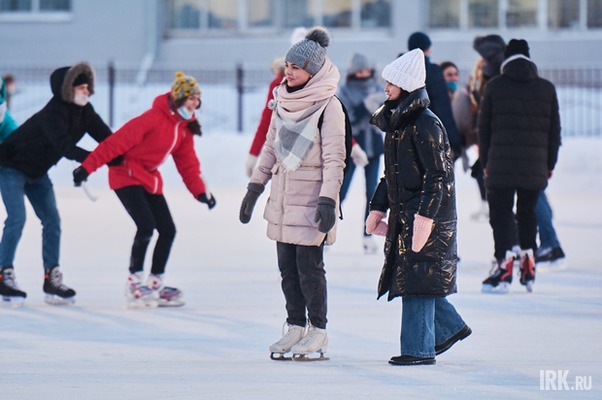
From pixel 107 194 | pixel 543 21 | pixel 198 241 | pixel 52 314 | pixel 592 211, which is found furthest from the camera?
pixel 543 21

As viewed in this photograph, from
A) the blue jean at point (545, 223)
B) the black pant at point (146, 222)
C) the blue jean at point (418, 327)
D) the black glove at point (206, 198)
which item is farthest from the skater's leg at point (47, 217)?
the blue jean at point (545, 223)

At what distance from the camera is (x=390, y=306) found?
937 centimetres

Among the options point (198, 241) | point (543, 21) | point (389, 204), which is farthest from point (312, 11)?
point (389, 204)

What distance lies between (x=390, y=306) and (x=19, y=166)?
8.67 feet

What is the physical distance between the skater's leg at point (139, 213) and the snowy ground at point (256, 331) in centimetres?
43

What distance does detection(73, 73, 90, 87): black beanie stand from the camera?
31.0 ft

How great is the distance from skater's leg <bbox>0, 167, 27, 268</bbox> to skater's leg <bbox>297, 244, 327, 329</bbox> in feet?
9.67

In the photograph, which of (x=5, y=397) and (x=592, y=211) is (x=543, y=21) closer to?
(x=592, y=211)

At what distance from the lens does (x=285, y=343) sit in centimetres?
732

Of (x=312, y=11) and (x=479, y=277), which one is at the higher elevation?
(x=312, y=11)

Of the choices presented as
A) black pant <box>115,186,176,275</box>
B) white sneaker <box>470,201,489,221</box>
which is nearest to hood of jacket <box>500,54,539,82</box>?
black pant <box>115,186,176,275</box>

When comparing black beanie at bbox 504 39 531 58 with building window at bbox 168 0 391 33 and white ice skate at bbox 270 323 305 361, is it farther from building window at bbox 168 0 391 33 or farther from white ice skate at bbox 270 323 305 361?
building window at bbox 168 0 391 33

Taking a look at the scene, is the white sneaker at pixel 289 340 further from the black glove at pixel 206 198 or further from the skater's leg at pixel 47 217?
the skater's leg at pixel 47 217

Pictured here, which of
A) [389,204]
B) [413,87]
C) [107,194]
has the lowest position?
[107,194]
